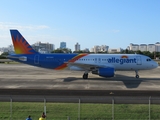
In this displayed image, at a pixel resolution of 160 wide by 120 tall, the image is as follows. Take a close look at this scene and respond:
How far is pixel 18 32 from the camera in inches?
1426

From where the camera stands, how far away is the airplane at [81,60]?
34781 mm

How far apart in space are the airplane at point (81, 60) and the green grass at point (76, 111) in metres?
16.9

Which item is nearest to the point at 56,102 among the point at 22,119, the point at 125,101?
the point at 22,119

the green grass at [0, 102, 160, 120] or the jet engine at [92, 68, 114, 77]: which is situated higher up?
the jet engine at [92, 68, 114, 77]

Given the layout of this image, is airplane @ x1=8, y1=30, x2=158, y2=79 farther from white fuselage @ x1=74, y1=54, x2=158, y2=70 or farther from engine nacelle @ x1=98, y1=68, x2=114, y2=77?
engine nacelle @ x1=98, y1=68, x2=114, y2=77

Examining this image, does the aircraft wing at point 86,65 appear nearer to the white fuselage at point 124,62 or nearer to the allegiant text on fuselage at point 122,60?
the white fuselage at point 124,62

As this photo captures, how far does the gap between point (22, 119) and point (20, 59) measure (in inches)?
890

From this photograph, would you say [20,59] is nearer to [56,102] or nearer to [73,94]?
[73,94]

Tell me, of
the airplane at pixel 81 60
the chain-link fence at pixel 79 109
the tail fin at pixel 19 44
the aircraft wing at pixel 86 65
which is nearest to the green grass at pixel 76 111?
the chain-link fence at pixel 79 109

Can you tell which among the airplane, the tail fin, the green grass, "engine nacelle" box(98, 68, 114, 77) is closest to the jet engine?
"engine nacelle" box(98, 68, 114, 77)

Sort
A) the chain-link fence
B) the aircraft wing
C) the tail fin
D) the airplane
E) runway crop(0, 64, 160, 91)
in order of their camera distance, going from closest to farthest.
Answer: the chain-link fence, runway crop(0, 64, 160, 91), the aircraft wing, the airplane, the tail fin

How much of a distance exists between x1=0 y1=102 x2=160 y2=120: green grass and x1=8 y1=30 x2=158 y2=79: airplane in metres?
16.9

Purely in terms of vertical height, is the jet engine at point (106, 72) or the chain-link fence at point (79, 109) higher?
the jet engine at point (106, 72)

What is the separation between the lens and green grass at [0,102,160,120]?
48.2 feet
